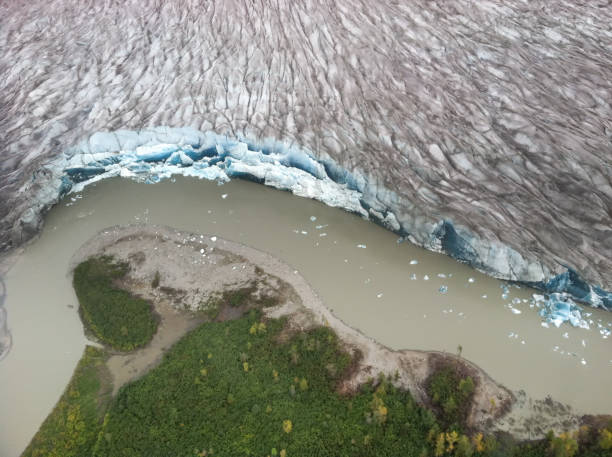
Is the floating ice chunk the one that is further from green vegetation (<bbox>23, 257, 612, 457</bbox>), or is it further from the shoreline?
green vegetation (<bbox>23, 257, 612, 457</bbox>)

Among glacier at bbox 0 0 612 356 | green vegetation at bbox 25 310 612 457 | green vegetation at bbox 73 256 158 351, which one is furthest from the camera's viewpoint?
glacier at bbox 0 0 612 356

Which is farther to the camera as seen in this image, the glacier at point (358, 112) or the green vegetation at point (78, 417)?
the glacier at point (358, 112)

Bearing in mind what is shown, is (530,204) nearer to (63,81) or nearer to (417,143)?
(417,143)

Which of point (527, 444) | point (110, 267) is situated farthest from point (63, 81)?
point (527, 444)

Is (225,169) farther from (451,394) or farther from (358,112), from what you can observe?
(451,394)

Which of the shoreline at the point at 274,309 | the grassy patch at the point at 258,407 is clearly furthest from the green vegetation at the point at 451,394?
the grassy patch at the point at 258,407

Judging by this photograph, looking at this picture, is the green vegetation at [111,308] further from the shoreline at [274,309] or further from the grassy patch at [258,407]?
the grassy patch at [258,407]

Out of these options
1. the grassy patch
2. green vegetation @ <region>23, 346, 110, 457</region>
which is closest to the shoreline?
the grassy patch
